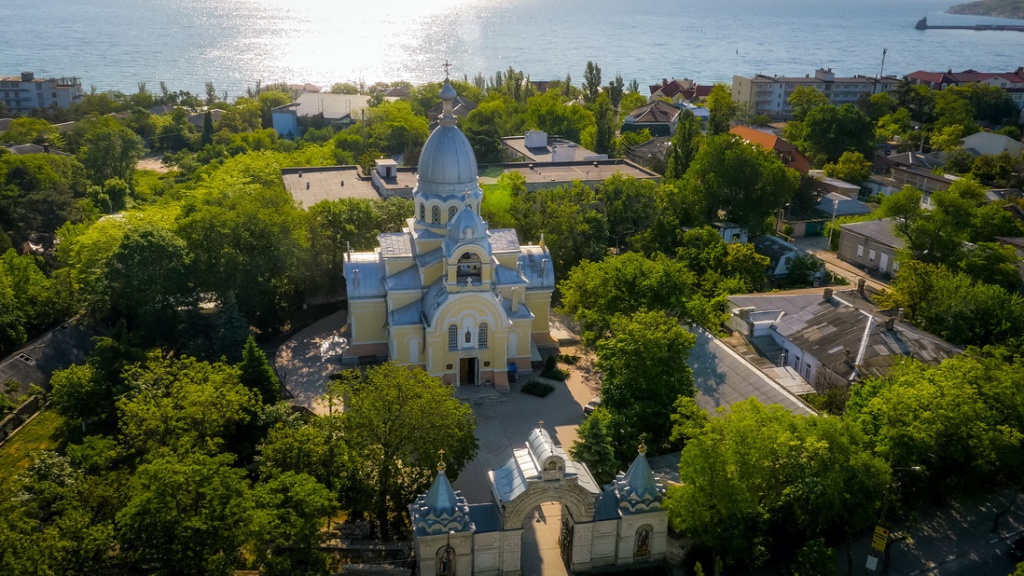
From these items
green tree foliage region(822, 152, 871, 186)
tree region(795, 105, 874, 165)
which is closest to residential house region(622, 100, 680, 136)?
tree region(795, 105, 874, 165)

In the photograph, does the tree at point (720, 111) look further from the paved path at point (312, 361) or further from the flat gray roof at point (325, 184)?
the paved path at point (312, 361)

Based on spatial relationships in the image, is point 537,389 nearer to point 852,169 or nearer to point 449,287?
point 449,287

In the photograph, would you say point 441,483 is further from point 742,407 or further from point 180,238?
point 180,238

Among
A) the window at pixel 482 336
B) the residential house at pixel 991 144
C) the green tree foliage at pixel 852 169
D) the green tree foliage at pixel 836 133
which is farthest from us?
the residential house at pixel 991 144

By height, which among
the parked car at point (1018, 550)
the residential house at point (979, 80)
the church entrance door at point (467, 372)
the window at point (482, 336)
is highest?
the residential house at point (979, 80)

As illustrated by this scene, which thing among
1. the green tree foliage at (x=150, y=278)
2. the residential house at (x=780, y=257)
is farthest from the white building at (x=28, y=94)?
the residential house at (x=780, y=257)

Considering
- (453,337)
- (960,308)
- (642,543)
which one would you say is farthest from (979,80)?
(642,543)

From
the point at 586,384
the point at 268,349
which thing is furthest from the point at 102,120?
the point at 586,384
